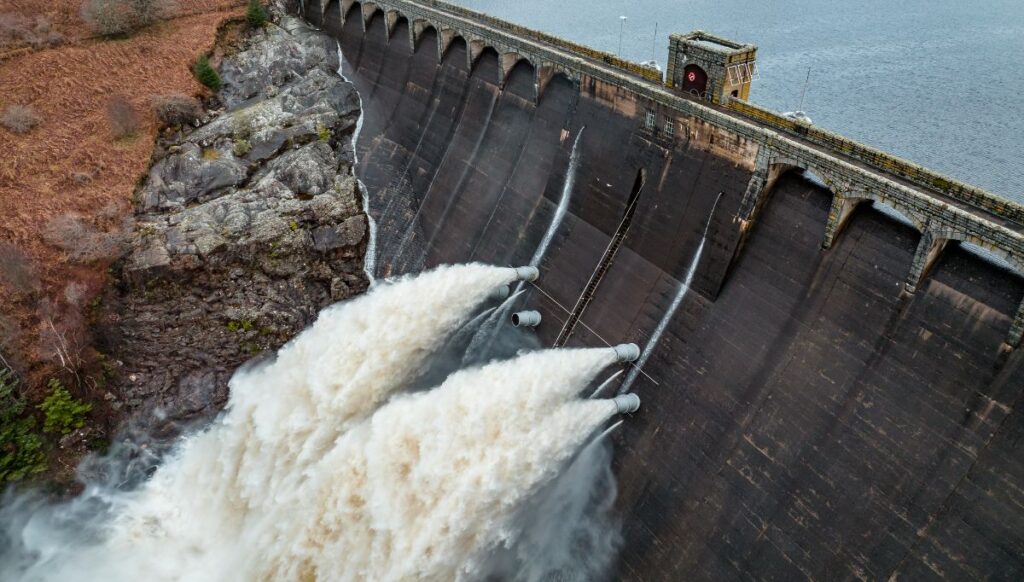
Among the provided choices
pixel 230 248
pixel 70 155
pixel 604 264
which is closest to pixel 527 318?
pixel 604 264

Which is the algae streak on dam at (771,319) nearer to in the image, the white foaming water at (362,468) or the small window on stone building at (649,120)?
the small window on stone building at (649,120)

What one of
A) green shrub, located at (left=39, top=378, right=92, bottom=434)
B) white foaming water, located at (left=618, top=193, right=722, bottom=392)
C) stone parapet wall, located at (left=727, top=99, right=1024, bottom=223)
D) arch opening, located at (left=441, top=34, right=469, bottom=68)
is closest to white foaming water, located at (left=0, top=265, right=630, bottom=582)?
white foaming water, located at (left=618, top=193, right=722, bottom=392)

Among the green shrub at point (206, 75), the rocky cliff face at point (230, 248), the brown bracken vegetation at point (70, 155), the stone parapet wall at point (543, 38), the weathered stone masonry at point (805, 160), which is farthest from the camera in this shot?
the green shrub at point (206, 75)

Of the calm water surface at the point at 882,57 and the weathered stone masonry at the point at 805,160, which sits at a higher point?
the calm water surface at the point at 882,57

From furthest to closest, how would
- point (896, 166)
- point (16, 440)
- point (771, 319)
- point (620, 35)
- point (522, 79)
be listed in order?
point (620, 35) → point (522, 79) → point (16, 440) → point (771, 319) → point (896, 166)

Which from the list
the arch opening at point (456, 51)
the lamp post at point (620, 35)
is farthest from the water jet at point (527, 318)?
the lamp post at point (620, 35)

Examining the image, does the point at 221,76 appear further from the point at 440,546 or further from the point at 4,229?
the point at 440,546

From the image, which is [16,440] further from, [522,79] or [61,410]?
[522,79]
